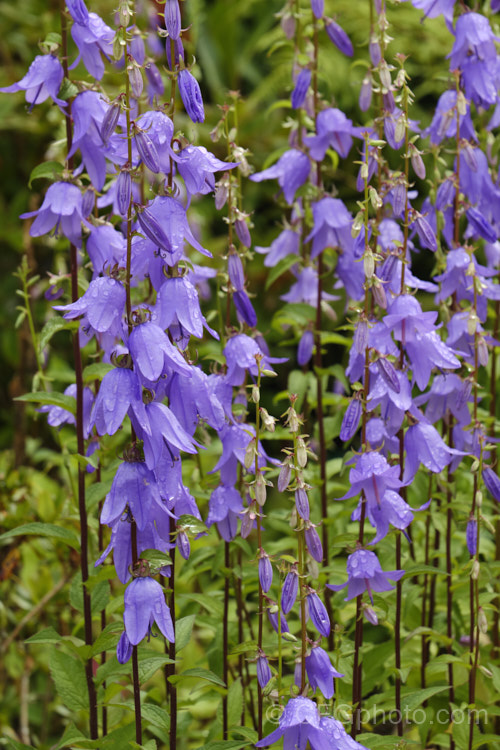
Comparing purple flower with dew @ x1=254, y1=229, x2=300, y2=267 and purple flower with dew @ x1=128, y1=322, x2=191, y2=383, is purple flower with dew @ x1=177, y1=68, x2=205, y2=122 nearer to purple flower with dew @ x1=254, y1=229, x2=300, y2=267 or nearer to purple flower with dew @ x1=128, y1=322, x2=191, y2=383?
purple flower with dew @ x1=128, y1=322, x2=191, y2=383

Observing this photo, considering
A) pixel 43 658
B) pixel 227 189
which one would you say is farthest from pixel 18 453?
pixel 227 189

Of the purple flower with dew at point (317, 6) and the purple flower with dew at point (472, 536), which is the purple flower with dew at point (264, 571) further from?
the purple flower with dew at point (317, 6)

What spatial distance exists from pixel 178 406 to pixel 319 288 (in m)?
0.72

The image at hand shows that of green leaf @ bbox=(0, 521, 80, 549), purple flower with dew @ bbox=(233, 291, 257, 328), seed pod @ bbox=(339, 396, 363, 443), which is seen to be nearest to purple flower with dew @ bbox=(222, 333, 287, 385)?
purple flower with dew @ bbox=(233, 291, 257, 328)

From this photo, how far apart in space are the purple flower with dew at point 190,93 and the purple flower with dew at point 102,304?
11.9 inches

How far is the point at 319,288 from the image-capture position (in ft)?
6.51

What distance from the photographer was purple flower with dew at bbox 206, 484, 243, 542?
5.32ft

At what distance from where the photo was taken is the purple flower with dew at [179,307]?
1313 mm

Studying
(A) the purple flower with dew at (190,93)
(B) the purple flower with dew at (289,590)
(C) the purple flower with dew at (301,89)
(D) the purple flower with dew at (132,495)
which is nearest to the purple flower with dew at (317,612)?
(B) the purple flower with dew at (289,590)

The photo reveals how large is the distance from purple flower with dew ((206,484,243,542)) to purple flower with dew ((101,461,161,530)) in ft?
1.17

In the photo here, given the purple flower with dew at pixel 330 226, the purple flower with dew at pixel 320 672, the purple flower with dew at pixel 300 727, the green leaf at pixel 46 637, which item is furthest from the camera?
the purple flower with dew at pixel 330 226

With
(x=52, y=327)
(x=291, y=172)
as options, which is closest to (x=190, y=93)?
(x=52, y=327)

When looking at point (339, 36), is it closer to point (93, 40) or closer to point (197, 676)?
point (93, 40)

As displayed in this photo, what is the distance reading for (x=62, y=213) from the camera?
1560 mm
